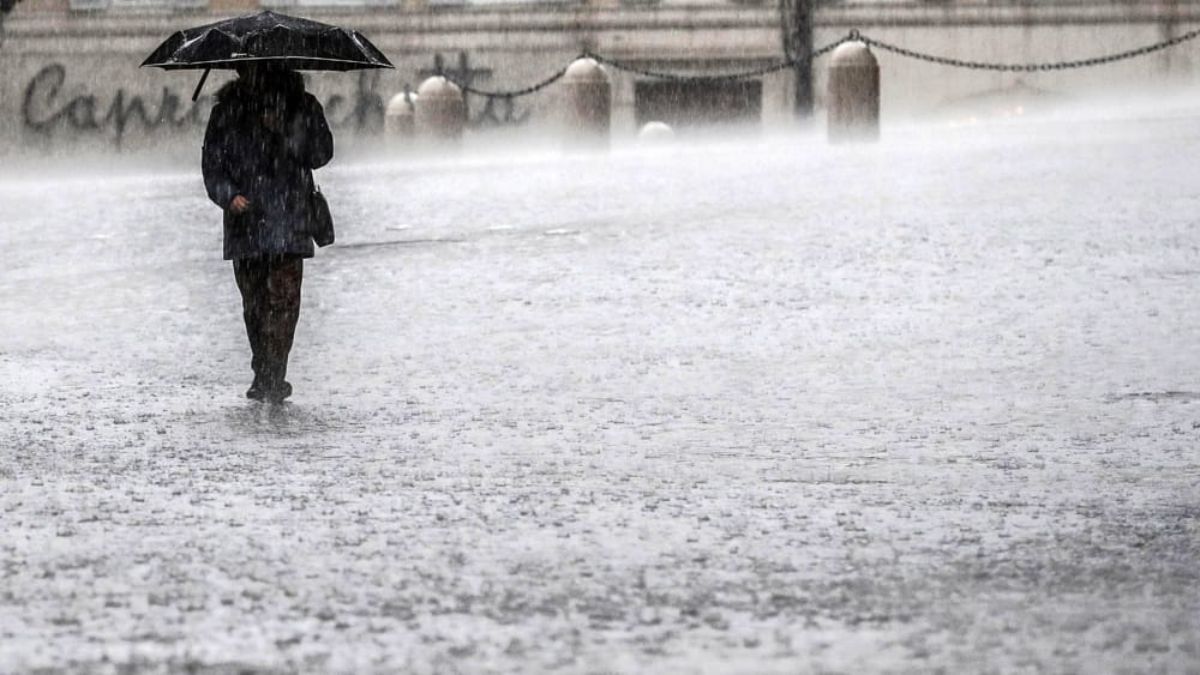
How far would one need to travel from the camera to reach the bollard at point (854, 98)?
24797 millimetres

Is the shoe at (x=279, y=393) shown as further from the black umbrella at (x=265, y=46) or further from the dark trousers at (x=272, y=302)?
the black umbrella at (x=265, y=46)

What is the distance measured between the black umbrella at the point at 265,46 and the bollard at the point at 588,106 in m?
17.7

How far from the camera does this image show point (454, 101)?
2845cm

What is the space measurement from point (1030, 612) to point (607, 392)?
13.8 feet

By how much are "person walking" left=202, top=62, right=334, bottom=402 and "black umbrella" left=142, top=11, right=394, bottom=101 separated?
15 centimetres

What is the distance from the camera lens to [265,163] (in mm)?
8688

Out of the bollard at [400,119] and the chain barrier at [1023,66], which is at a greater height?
the chain barrier at [1023,66]

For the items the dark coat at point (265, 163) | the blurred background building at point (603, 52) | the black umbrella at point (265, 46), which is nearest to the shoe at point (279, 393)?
the dark coat at point (265, 163)

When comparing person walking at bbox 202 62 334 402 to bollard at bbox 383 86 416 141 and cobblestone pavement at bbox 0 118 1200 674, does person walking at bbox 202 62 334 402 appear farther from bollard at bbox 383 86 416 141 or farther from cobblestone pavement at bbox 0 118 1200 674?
bollard at bbox 383 86 416 141

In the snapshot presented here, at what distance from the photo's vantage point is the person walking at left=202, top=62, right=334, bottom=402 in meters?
8.60

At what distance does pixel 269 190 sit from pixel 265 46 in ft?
1.84

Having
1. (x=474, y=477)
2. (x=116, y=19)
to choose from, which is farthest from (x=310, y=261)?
(x=116, y=19)

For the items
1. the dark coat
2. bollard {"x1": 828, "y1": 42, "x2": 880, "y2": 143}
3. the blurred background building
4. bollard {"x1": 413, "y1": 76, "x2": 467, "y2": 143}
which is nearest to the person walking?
the dark coat

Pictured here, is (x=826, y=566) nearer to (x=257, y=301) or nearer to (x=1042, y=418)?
(x=1042, y=418)
